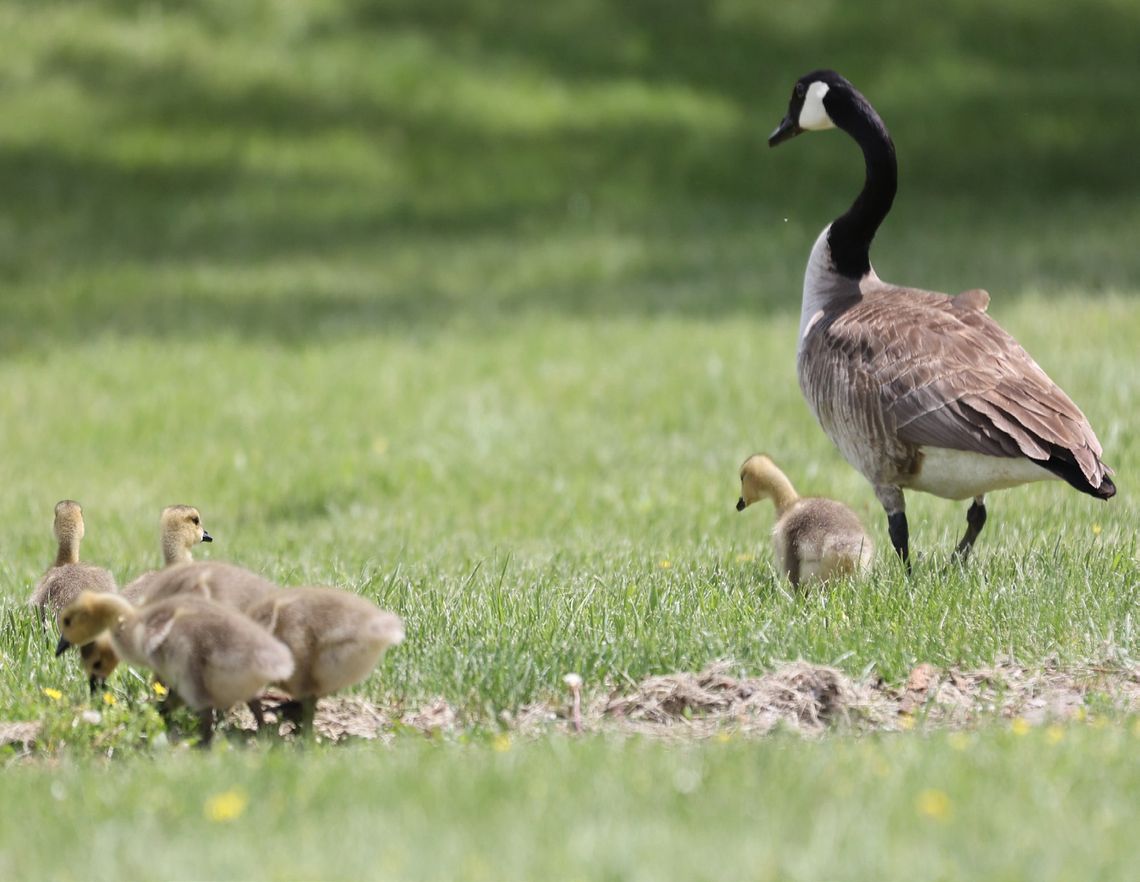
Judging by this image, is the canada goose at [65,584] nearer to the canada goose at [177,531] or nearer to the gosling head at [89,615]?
the canada goose at [177,531]

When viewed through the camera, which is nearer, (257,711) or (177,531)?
(257,711)

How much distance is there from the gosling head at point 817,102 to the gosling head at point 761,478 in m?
1.87

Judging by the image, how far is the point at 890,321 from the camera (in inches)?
305

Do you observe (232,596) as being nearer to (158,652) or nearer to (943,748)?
(158,652)

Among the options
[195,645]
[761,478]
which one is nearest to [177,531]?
[195,645]

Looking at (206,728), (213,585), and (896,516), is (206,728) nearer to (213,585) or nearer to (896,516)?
(213,585)

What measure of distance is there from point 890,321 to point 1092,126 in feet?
63.8

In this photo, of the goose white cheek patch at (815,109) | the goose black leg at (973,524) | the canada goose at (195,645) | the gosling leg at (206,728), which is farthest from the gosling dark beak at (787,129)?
the gosling leg at (206,728)

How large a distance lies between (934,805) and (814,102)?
5.29 meters

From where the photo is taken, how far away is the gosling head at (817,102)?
28.5 ft

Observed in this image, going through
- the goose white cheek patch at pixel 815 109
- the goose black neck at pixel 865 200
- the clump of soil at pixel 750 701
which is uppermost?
the goose white cheek patch at pixel 815 109

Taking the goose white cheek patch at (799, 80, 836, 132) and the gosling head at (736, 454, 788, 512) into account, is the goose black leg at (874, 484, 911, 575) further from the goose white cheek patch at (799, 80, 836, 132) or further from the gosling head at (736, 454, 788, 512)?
the goose white cheek patch at (799, 80, 836, 132)

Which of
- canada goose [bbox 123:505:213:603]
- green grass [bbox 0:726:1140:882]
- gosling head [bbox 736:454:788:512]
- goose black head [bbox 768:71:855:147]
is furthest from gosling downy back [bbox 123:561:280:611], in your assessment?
goose black head [bbox 768:71:855:147]

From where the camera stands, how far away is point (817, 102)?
8.90 meters
